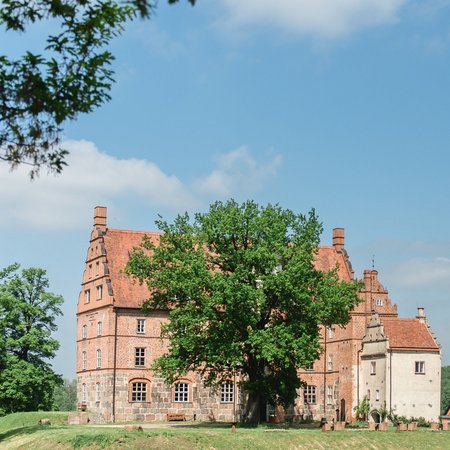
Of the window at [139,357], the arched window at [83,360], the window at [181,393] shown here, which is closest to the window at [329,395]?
the window at [181,393]

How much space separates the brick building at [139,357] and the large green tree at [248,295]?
959 centimetres

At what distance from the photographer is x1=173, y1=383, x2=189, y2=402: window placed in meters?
58.5

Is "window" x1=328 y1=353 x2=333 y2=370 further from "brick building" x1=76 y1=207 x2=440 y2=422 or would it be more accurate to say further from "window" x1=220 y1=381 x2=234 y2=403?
"window" x1=220 y1=381 x2=234 y2=403

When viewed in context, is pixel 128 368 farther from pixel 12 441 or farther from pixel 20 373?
pixel 12 441

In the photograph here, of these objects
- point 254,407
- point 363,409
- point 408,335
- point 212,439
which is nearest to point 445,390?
point 408,335

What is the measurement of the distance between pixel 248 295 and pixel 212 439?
28.2 ft

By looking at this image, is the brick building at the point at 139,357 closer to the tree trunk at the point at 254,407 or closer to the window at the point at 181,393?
the window at the point at 181,393

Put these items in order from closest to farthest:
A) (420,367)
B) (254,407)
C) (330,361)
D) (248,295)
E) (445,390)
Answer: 1. (248,295)
2. (254,407)
3. (420,367)
4. (330,361)
5. (445,390)

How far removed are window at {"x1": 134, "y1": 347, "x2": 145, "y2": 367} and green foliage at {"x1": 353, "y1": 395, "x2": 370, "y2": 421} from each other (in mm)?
14945

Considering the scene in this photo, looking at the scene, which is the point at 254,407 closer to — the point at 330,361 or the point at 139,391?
the point at 139,391

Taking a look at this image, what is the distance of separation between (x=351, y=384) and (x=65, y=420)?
20.1 metres

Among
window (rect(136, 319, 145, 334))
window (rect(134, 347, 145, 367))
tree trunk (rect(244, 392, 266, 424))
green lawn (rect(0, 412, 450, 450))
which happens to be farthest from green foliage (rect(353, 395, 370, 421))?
window (rect(136, 319, 145, 334))

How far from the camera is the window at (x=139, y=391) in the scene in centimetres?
5750

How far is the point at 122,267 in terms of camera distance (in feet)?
196
